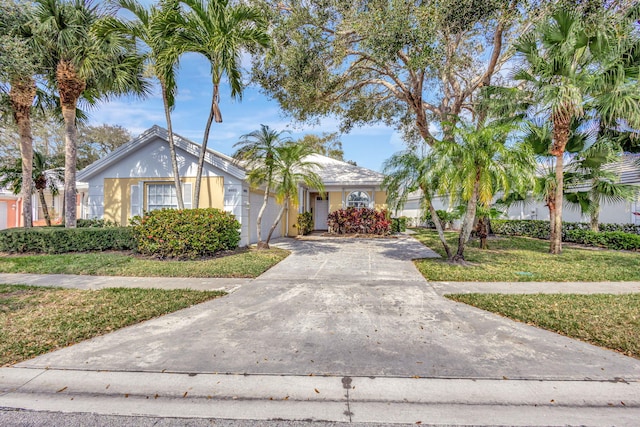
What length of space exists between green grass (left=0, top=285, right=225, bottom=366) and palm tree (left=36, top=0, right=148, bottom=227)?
20.3 ft

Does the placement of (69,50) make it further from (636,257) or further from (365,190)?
(636,257)

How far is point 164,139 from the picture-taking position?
451 inches

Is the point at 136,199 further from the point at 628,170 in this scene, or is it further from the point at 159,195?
the point at 628,170

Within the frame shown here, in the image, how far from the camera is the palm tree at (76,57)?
9.49 m

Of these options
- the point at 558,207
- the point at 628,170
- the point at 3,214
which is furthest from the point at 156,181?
the point at 628,170

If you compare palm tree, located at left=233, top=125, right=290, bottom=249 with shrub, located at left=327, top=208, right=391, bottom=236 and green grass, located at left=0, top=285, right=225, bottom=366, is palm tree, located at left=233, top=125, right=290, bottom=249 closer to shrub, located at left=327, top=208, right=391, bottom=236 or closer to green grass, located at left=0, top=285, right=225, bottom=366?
green grass, located at left=0, top=285, right=225, bottom=366

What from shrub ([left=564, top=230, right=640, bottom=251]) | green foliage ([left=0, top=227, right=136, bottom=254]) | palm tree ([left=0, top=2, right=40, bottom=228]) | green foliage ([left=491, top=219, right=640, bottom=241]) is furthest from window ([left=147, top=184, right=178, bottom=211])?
shrub ([left=564, top=230, right=640, bottom=251])

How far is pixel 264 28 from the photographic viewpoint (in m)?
9.23

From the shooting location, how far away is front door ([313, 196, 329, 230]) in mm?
20816

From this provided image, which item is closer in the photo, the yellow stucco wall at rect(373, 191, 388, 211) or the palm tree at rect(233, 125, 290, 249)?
the palm tree at rect(233, 125, 290, 249)

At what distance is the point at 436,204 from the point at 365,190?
10.4 metres

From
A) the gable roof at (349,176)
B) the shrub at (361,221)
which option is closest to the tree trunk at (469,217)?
the gable roof at (349,176)

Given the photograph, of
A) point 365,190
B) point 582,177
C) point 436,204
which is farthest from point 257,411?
point 436,204

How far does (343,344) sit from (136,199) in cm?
1095
